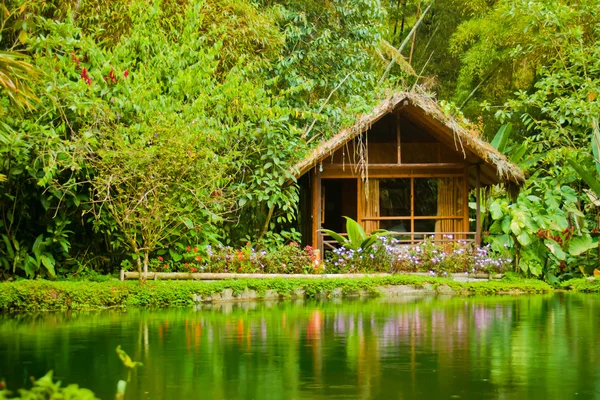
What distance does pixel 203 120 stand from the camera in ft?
45.1

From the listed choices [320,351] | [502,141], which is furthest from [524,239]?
[320,351]

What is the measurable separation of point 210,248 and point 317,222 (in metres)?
3.09

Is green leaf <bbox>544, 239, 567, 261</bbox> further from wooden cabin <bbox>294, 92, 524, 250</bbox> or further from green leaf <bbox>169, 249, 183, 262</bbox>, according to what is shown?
green leaf <bbox>169, 249, 183, 262</bbox>

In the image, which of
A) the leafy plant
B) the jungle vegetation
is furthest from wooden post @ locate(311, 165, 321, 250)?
the leafy plant

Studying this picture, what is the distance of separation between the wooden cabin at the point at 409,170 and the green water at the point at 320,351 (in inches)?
204

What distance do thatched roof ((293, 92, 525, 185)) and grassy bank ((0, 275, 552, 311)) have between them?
→ 250 centimetres

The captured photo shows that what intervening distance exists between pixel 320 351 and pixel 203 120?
22.2ft

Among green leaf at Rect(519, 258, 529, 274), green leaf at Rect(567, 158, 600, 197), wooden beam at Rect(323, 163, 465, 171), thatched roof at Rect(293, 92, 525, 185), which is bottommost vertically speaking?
green leaf at Rect(519, 258, 529, 274)

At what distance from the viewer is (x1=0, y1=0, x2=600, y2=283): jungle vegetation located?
12.7 metres

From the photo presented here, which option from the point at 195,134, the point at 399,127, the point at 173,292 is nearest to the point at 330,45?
the point at 399,127

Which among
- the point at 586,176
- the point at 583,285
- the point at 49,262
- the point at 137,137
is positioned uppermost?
the point at 137,137

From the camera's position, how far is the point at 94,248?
47.9 feet

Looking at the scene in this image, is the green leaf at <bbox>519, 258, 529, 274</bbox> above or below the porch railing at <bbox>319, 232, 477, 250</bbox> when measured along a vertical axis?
below

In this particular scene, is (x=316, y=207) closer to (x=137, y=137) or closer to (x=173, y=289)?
(x=173, y=289)
